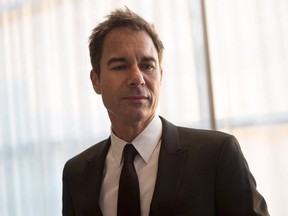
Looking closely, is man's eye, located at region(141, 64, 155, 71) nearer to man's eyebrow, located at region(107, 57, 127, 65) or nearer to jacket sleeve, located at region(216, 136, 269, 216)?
man's eyebrow, located at region(107, 57, 127, 65)

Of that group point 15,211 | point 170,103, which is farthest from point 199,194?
point 15,211

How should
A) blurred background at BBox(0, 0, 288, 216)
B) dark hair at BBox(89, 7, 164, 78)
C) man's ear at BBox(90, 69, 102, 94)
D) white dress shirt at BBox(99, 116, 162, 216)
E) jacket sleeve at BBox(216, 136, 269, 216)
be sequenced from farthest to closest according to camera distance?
blurred background at BBox(0, 0, 288, 216) < man's ear at BBox(90, 69, 102, 94) < dark hair at BBox(89, 7, 164, 78) < white dress shirt at BBox(99, 116, 162, 216) < jacket sleeve at BBox(216, 136, 269, 216)

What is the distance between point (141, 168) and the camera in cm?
132

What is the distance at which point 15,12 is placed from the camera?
2750mm

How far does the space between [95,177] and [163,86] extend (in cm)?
88

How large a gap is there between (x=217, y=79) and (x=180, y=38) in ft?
1.08

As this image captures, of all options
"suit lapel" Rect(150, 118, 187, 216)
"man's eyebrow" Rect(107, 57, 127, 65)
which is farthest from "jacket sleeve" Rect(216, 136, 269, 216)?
"man's eyebrow" Rect(107, 57, 127, 65)

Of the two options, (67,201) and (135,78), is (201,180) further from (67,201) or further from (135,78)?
(67,201)

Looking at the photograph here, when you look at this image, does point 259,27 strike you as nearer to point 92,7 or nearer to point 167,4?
point 167,4

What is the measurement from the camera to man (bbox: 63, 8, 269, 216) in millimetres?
1175

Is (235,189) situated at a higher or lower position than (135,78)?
lower

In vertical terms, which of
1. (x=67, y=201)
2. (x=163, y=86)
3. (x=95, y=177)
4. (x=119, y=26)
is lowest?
(x=67, y=201)

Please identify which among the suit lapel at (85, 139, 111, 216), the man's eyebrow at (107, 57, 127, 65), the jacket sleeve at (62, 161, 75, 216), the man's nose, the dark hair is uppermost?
the dark hair

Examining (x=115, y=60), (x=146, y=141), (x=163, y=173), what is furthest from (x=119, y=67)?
(x=163, y=173)
